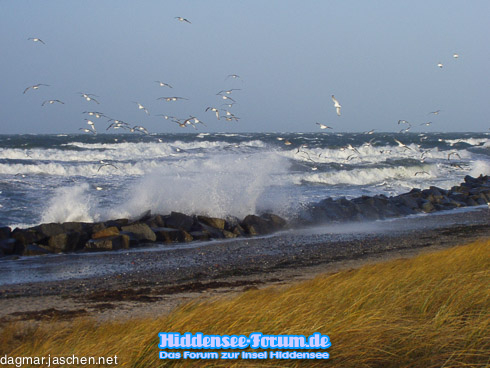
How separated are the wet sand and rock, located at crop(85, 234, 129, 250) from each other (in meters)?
0.39

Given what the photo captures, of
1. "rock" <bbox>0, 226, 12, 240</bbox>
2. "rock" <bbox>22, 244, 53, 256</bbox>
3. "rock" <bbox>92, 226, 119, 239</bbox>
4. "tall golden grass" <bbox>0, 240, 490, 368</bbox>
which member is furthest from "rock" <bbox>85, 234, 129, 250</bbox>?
"tall golden grass" <bbox>0, 240, 490, 368</bbox>

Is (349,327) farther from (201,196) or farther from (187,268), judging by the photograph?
(201,196)

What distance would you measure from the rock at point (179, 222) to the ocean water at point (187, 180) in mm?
1862

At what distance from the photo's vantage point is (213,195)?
736 inches

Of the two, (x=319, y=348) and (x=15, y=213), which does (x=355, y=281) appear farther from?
(x=15, y=213)

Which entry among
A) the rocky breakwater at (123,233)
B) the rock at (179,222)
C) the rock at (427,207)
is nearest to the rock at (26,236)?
the rocky breakwater at (123,233)

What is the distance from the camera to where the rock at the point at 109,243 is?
1320 cm

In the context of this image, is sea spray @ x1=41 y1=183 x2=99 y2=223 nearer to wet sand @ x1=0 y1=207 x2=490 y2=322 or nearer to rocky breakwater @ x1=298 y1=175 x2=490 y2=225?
wet sand @ x1=0 y1=207 x2=490 y2=322

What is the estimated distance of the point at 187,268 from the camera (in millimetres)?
11055

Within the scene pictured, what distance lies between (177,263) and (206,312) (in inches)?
259

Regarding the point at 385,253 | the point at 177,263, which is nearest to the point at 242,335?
the point at 177,263

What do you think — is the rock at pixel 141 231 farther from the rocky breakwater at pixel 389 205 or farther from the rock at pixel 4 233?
the rocky breakwater at pixel 389 205

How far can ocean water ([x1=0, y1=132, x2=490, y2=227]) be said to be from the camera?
17953mm

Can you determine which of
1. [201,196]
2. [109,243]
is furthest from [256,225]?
[109,243]
